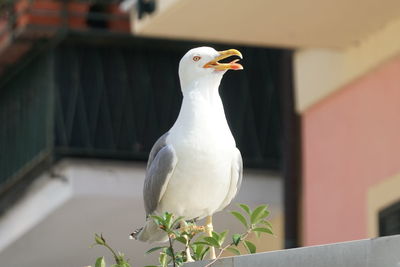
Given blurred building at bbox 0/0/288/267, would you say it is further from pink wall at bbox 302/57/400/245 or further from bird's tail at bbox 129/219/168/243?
bird's tail at bbox 129/219/168/243

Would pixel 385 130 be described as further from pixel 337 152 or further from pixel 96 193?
pixel 96 193

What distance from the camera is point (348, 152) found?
11102mm

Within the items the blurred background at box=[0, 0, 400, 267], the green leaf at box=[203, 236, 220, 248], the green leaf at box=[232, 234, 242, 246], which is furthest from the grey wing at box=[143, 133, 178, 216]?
the blurred background at box=[0, 0, 400, 267]

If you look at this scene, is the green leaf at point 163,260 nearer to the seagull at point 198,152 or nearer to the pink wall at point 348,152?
the seagull at point 198,152

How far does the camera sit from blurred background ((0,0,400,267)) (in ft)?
34.9

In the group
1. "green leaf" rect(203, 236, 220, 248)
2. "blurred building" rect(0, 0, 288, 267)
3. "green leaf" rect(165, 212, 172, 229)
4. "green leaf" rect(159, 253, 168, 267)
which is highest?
"blurred building" rect(0, 0, 288, 267)

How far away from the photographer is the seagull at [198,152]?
18.6ft

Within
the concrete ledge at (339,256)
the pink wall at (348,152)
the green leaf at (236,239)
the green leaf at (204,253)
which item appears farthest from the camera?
the pink wall at (348,152)

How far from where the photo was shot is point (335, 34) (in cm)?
1066

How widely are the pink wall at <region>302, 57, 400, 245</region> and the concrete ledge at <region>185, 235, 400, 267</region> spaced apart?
17.9 ft

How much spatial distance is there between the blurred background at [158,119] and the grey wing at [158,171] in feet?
14.5

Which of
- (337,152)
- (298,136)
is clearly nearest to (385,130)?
(337,152)

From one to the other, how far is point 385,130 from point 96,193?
8.46 ft

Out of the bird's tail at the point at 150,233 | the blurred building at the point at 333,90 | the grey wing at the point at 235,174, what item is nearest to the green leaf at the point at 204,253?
the grey wing at the point at 235,174
